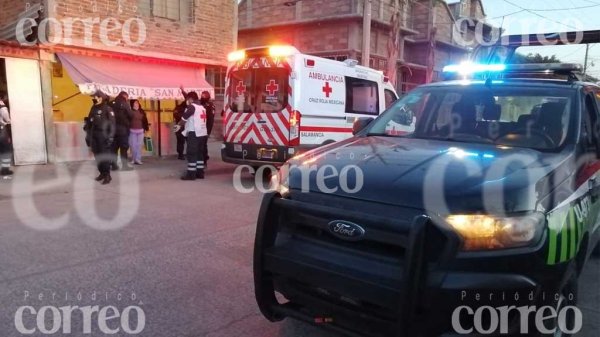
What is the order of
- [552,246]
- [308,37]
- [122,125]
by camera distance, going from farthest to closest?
[308,37], [122,125], [552,246]

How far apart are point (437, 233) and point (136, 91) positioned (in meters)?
10.3

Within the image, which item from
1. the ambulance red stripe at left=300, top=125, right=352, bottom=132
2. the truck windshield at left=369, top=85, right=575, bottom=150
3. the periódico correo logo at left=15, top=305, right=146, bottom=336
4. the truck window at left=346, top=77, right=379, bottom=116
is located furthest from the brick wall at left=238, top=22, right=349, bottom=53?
the periódico correo logo at left=15, top=305, right=146, bottom=336

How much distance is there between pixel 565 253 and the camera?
2.67 m

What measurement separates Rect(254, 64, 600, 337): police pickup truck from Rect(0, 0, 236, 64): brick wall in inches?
378

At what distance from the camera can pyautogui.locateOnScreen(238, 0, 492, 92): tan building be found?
21109 mm

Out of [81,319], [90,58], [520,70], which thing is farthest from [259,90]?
[81,319]

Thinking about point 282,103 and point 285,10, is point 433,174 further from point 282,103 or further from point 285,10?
point 285,10

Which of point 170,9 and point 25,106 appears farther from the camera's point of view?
point 170,9

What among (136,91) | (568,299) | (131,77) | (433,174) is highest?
(131,77)

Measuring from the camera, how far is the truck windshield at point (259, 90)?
30.0ft

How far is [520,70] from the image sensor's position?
4.87 m

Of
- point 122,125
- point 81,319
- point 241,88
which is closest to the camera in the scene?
point 81,319

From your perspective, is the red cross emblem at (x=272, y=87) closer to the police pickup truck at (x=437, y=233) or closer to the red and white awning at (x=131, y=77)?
the red and white awning at (x=131, y=77)

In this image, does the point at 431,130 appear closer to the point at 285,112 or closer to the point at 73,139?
the point at 285,112
